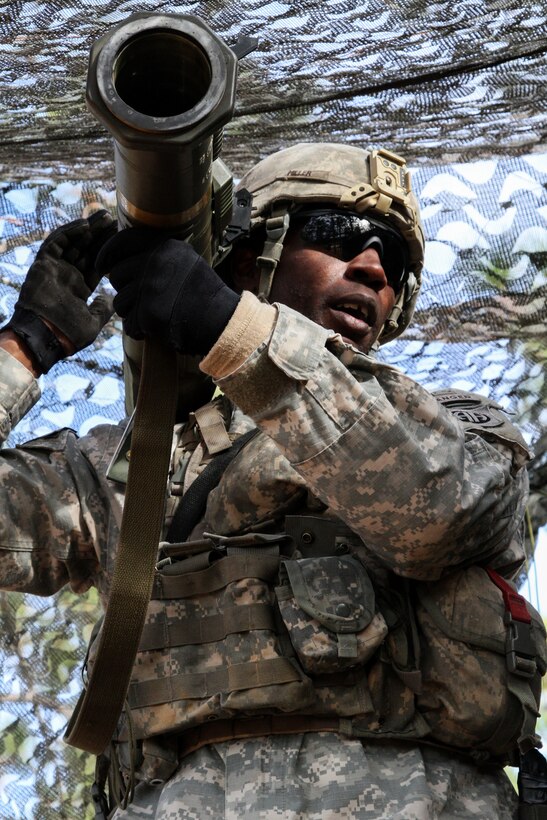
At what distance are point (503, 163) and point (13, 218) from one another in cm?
167

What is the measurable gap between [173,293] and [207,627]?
0.77 metres

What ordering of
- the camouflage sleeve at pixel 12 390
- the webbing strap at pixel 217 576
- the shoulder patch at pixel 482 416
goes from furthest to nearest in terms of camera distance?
the camouflage sleeve at pixel 12 390 → the shoulder patch at pixel 482 416 → the webbing strap at pixel 217 576

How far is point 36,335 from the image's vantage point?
3.30 metres

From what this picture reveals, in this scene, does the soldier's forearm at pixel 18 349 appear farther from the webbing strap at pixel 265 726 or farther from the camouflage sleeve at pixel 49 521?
the webbing strap at pixel 265 726

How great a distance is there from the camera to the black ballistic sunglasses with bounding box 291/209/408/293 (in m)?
3.55

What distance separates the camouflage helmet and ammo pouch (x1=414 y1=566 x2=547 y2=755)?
41.1 inches

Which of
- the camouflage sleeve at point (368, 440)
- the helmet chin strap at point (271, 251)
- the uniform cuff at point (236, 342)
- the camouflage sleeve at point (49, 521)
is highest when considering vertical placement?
the uniform cuff at point (236, 342)

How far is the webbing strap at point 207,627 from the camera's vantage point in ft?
9.41

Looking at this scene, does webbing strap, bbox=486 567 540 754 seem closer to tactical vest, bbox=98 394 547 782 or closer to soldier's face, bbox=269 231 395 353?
tactical vest, bbox=98 394 547 782

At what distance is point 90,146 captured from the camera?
4367 mm

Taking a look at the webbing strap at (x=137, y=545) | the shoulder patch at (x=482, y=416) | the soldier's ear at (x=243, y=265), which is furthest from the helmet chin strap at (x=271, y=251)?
the webbing strap at (x=137, y=545)

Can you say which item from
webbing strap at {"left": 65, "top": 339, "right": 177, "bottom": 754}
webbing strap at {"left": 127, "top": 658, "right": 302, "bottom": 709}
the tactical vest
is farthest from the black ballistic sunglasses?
webbing strap at {"left": 127, "top": 658, "right": 302, "bottom": 709}

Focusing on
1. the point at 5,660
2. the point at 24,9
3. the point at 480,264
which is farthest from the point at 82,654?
the point at 24,9

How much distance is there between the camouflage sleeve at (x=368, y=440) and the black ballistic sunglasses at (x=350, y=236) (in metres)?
0.87
